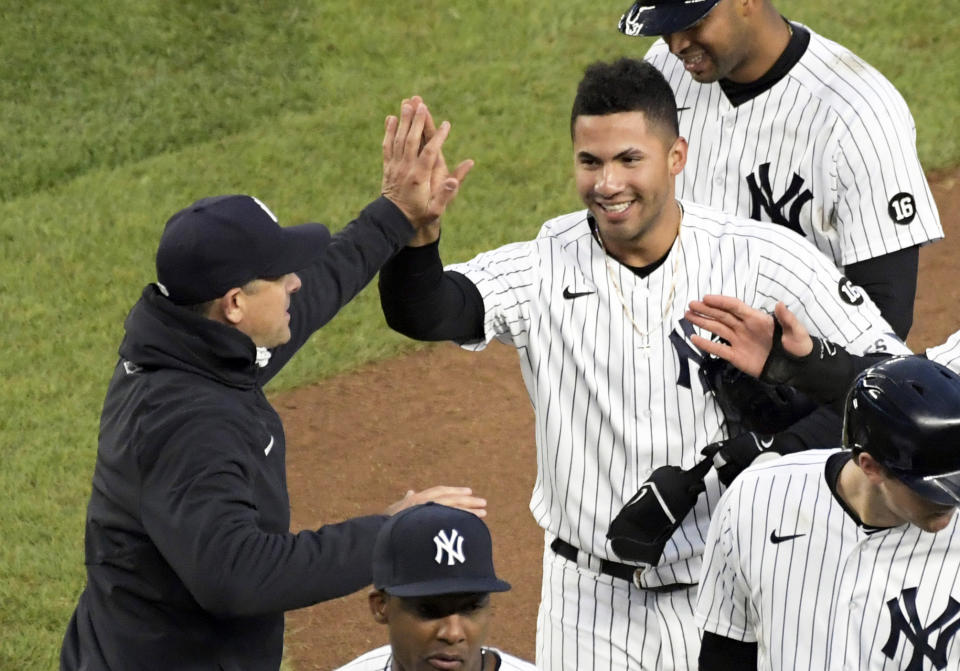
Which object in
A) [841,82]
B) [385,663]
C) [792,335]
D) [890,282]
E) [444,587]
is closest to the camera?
[444,587]

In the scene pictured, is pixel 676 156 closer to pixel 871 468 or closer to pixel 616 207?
pixel 616 207

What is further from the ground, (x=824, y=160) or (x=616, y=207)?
(x=824, y=160)

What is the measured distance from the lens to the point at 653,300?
4.03 meters

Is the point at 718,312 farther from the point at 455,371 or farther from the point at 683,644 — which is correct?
the point at 455,371

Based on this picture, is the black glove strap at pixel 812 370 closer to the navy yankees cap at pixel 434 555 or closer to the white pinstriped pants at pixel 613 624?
the white pinstriped pants at pixel 613 624

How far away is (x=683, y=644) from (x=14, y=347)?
5.06 meters

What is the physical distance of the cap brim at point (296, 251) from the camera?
11.5ft

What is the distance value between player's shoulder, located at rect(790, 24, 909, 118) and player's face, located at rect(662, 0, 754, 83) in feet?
0.58

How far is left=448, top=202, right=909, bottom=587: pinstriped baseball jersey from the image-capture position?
13.0ft

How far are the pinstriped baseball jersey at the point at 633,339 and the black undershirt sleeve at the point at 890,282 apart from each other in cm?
49

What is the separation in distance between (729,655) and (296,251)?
4.28 feet

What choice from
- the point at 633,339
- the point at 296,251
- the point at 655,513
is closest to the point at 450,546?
the point at 296,251

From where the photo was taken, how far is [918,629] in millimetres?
3072

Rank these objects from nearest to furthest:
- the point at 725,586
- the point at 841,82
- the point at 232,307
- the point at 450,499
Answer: the point at 450,499, the point at 725,586, the point at 232,307, the point at 841,82
